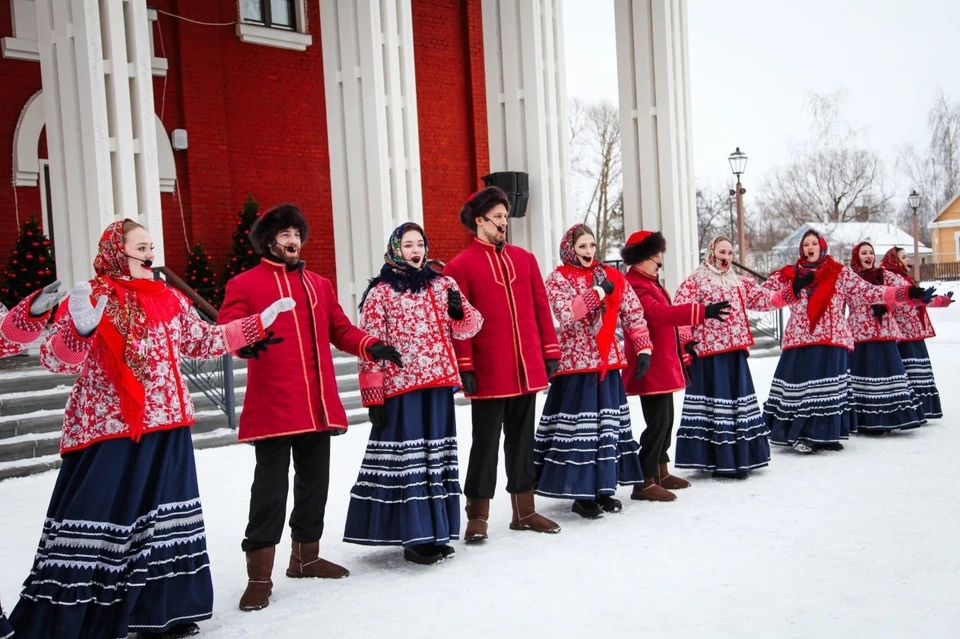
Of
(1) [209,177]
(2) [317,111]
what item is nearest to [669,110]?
(2) [317,111]

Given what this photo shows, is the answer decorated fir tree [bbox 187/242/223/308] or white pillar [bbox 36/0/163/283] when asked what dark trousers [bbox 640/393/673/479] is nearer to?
white pillar [bbox 36/0/163/283]

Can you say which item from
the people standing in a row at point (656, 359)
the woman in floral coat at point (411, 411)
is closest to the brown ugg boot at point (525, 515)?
the woman in floral coat at point (411, 411)

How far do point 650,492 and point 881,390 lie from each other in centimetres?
323

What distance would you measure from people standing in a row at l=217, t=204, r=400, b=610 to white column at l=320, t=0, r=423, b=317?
20.6 feet

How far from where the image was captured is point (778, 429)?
24.0 ft

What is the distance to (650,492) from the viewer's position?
5.86m

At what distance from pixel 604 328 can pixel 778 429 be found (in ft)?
8.56

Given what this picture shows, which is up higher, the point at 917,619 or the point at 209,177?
the point at 209,177

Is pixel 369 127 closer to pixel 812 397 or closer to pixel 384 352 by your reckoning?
pixel 812 397

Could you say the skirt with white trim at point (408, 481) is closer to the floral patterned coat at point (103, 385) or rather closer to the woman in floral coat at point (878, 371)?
the floral patterned coat at point (103, 385)

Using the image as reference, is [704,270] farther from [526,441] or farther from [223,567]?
[223,567]

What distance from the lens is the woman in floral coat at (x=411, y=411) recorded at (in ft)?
15.1

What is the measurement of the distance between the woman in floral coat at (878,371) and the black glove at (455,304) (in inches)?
184

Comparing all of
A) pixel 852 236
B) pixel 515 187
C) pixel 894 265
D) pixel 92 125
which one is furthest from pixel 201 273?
pixel 852 236
